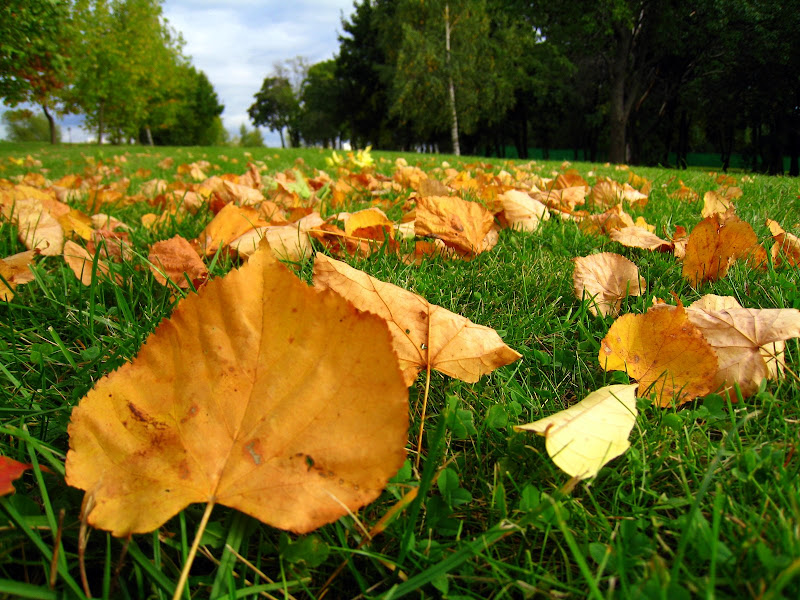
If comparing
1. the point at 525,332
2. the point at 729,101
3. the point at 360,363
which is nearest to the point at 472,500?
the point at 360,363

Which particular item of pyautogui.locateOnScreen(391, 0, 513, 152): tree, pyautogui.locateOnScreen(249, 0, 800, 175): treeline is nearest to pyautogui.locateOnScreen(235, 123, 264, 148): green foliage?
pyautogui.locateOnScreen(249, 0, 800, 175): treeline

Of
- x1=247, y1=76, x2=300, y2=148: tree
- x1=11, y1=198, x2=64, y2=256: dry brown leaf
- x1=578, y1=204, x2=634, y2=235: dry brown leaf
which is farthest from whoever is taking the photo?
x1=247, y1=76, x2=300, y2=148: tree

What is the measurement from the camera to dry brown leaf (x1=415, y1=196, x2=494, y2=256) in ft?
4.64

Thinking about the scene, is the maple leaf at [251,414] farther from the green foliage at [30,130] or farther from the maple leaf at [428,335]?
the green foliage at [30,130]

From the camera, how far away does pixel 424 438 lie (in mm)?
787

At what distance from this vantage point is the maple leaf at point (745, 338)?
82 cm

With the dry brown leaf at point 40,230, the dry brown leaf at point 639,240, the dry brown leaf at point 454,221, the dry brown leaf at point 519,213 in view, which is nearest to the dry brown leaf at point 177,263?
the dry brown leaf at point 40,230

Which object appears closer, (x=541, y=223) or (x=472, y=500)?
(x=472, y=500)

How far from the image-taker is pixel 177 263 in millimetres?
1274

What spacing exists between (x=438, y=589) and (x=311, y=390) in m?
0.28

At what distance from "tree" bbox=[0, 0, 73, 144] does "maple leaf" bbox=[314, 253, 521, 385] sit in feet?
17.2

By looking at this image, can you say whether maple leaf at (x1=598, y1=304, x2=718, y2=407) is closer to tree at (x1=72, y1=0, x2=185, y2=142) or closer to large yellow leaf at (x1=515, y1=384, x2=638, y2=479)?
large yellow leaf at (x1=515, y1=384, x2=638, y2=479)

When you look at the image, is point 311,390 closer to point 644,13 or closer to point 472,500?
point 472,500

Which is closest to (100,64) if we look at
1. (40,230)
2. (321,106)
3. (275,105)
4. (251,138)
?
(321,106)
